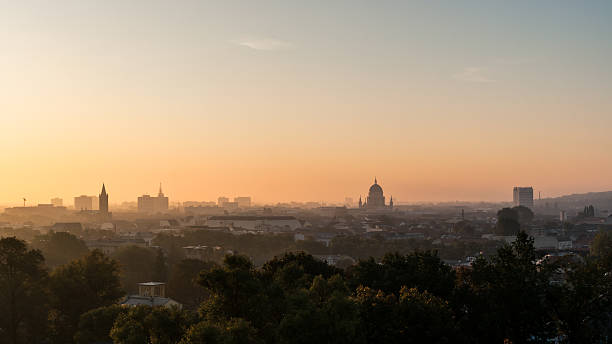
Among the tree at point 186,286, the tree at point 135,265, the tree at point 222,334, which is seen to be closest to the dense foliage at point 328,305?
the tree at point 222,334

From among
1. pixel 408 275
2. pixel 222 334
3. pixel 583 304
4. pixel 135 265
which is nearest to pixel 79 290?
pixel 408 275

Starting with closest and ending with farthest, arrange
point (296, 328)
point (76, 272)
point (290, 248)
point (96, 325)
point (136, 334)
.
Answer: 1. point (296, 328)
2. point (136, 334)
3. point (96, 325)
4. point (76, 272)
5. point (290, 248)

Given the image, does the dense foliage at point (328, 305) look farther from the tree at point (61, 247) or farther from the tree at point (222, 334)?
the tree at point (61, 247)

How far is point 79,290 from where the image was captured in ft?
155

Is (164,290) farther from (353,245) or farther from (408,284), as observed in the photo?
(353,245)

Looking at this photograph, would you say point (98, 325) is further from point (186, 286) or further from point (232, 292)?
point (186, 286)

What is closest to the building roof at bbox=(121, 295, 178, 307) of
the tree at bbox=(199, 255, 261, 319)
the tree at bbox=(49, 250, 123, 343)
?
the tree at bbox=(49, 250, 123, 343)

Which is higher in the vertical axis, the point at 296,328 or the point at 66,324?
the point at 296,328

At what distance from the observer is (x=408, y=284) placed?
131 ft

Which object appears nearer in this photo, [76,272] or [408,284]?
[408,284]

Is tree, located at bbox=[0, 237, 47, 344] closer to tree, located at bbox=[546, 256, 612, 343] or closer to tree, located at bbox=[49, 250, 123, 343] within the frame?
tree, located at bbox=[49, 250, 123, 343]

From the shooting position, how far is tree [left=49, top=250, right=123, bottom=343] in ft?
147

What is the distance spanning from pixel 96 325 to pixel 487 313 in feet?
69.3

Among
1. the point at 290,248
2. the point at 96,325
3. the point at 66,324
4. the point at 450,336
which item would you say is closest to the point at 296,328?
the point at 450,336
